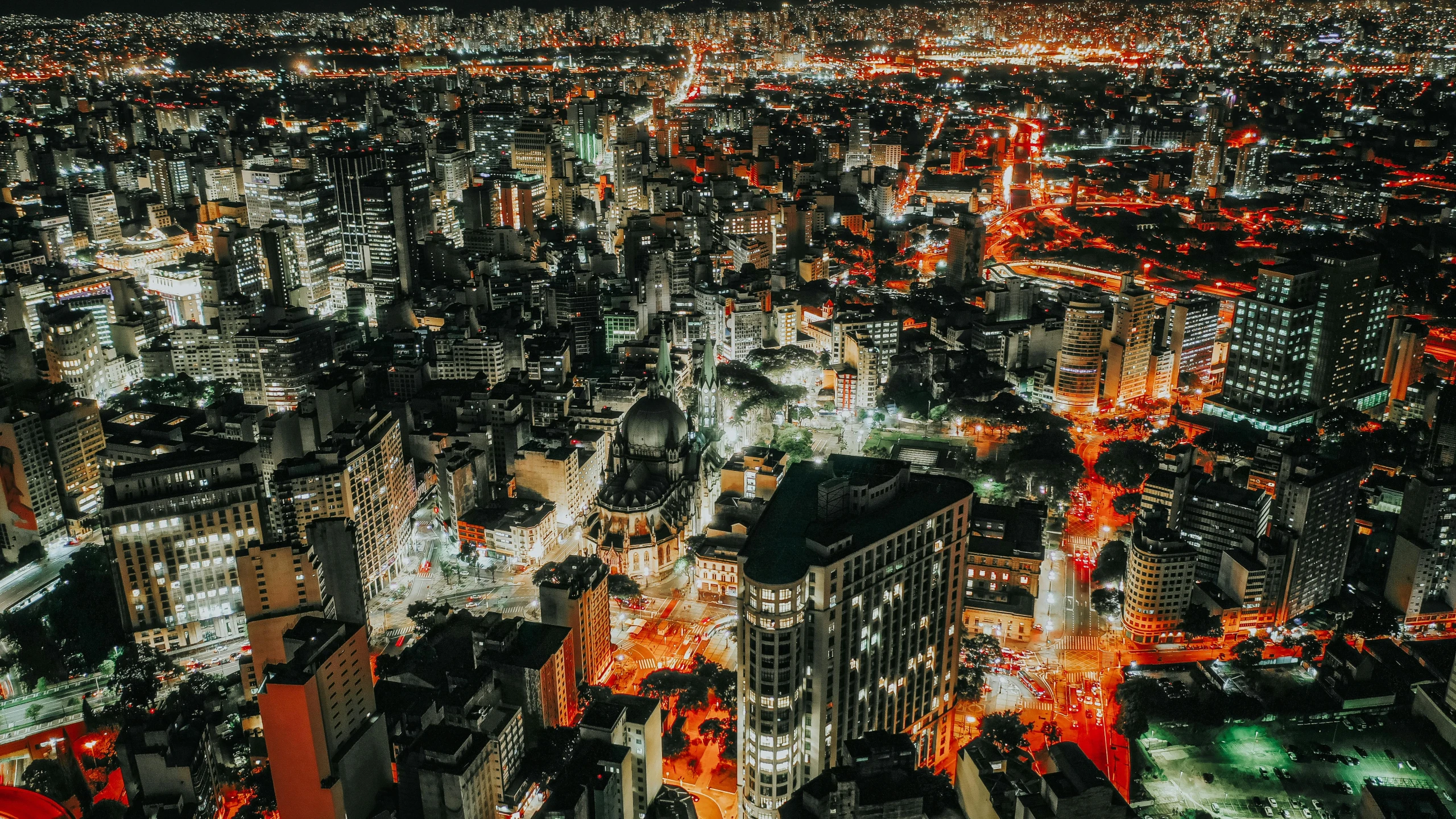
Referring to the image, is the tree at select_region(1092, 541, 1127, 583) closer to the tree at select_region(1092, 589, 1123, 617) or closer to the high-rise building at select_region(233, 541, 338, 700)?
the tree at select_region(1092, 589, 1123, 617)

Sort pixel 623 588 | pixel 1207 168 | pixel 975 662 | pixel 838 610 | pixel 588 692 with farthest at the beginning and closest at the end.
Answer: pixel 1207 168
pixel 623 588
pixel 975 662
pixel 588 692
pixel 838 610

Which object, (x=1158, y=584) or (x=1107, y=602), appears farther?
(x=1107, y=602)

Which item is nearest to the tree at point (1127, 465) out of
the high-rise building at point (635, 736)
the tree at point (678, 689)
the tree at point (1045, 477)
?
the tree at point (1045, 477)

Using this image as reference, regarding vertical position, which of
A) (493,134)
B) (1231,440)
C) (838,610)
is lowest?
(1231,440)

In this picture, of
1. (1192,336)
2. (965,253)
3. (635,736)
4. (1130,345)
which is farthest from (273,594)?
(965,253)

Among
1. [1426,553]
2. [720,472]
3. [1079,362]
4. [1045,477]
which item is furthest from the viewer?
[1079,362]

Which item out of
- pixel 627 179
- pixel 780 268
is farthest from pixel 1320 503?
pixel 627 179

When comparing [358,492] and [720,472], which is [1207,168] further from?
[358,492]
